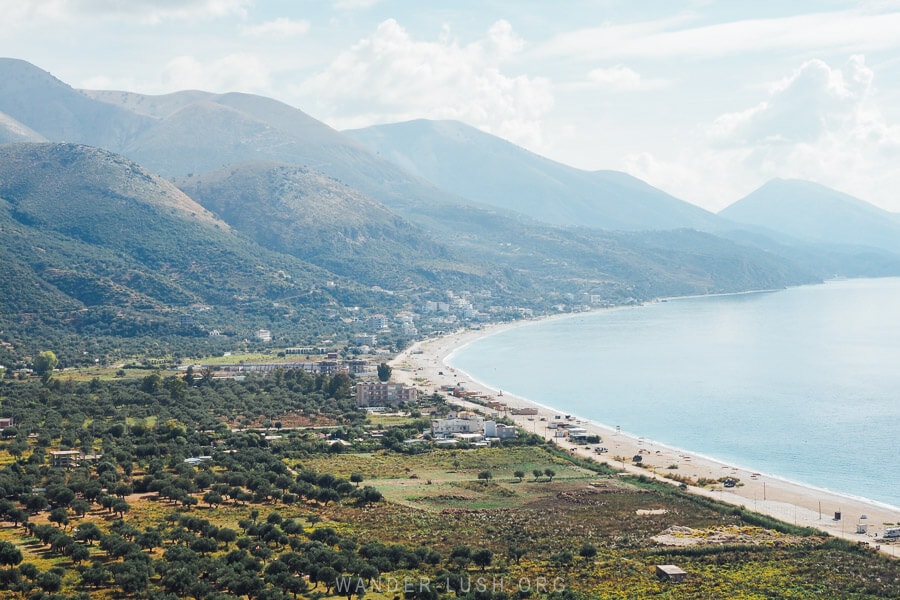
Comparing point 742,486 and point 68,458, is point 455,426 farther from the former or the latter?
point 68,458

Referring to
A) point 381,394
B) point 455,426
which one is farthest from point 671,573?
point 381,394

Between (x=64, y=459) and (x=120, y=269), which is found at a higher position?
(x=120, y=269)

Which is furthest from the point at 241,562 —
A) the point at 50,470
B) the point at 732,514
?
the point at 732,514

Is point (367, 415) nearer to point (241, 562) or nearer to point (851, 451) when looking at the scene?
point (851, 451)

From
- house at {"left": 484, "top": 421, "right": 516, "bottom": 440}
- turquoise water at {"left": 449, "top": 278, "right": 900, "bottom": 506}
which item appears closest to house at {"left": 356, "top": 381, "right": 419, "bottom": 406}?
turquoise water at {"left": 449, "top": 278, "right": 900, "bottom": 506}

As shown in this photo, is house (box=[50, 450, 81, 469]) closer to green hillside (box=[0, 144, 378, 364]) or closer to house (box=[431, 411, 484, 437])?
house (box=[431, 411, 484, 437])
